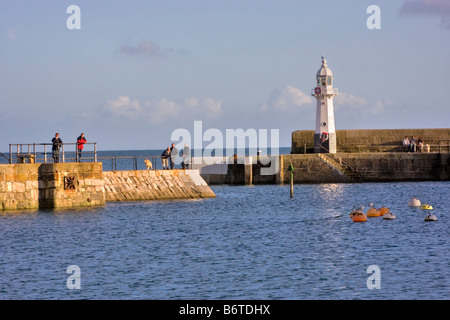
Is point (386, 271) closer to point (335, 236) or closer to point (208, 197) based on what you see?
point (335, 236)

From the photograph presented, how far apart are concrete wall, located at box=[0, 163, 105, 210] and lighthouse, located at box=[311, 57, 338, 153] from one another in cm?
3131

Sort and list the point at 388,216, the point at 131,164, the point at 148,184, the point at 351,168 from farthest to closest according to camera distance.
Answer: the point at 131,164, the point at 351,168, the point at 148,184, the point at 388,216

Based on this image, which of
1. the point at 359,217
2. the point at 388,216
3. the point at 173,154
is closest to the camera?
the point at 359,217

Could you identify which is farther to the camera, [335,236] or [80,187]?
[80,187]

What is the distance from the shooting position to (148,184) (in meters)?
42.6

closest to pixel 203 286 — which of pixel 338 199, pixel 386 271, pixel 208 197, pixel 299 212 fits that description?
pixel 386 271

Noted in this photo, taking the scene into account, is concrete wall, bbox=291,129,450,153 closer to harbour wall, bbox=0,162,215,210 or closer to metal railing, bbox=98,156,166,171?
metal railing, bbox=98,156,166,171

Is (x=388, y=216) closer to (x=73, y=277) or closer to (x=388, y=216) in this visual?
(x=388, y=216)

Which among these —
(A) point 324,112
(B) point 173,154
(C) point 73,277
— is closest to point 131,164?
(A) point 324,112

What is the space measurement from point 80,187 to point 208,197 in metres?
11.5

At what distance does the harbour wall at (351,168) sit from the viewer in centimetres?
6203

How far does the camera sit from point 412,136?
66375 mm

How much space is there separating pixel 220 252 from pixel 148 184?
14728 millimetres

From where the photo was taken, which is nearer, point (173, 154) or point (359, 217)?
point (359, 217)
